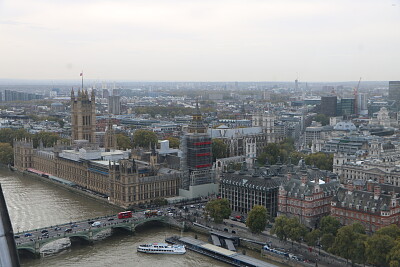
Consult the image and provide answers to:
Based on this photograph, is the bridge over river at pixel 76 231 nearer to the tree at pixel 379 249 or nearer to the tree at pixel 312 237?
the tree at pixel 312 237

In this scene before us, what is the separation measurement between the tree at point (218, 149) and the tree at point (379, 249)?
3178cm

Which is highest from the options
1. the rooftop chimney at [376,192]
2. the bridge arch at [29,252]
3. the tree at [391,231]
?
the rooftop chimney at [376,192]

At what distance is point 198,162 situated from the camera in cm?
3825

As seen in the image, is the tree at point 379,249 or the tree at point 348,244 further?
the tree at point 348,244

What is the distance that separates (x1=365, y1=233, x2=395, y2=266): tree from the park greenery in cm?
1974

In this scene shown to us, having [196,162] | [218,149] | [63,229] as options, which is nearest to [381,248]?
[63,229]

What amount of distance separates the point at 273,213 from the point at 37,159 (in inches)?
1124

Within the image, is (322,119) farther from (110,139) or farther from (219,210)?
(219,210)

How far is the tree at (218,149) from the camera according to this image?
5341 centimetres

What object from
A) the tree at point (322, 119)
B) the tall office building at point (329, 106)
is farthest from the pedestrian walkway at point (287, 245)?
the tall office building at point (329, 106)

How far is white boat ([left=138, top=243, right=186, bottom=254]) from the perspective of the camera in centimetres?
2600

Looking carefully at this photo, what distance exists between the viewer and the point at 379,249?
2175 cm

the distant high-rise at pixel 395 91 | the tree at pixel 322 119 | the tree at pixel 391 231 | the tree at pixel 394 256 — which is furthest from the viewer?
the distant high-rise at pixel 395 91

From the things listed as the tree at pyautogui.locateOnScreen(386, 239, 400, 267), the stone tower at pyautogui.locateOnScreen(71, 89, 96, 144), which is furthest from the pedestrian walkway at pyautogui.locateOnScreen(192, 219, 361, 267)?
the stone tower at pyautogui.locateOnScreen(71, 89, 96, 144)
